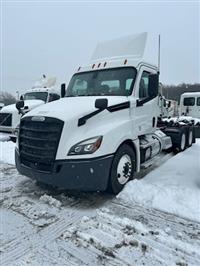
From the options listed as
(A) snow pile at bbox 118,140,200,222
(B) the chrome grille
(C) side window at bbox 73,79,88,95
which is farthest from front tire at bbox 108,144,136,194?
(C) side window at bbox 73,79,88,95

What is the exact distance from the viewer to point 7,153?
8.80m

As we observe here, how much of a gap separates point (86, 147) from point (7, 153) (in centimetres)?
529

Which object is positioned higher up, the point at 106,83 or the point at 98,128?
the point at 106,83

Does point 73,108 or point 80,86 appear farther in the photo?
point 80,86

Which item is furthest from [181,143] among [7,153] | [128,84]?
[7,153]

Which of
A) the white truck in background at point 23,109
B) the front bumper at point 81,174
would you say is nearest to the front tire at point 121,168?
the front bumper at point 81,174

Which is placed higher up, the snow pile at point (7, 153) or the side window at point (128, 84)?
the side window at point (128, 84)

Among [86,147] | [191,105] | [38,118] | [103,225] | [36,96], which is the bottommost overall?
[103,225]

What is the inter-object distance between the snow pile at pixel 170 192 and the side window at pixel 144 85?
5.87 feet

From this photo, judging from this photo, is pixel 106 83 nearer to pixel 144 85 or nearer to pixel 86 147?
pixel 144 85

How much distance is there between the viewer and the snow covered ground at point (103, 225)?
3.04 meters

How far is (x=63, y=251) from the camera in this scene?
3.13 metres

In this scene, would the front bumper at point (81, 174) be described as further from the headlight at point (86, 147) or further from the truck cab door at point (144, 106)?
the truck cab door at point (144, 106)

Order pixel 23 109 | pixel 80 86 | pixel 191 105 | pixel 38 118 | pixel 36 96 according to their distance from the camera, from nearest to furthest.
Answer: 1. pixel 38 118
2. pixel 80 86
3. pixel 23 109
4. pixel 36 96
5. pixel 191 105
